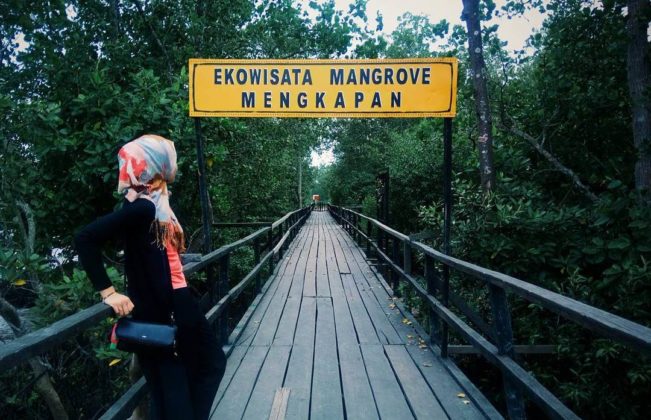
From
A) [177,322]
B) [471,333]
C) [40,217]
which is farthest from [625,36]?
[40,217]

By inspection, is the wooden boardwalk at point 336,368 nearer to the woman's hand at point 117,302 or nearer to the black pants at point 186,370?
the black pants at point 186,370

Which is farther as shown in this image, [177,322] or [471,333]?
[471,333]

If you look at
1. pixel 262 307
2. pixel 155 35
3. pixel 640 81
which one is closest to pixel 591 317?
pixel 262 307

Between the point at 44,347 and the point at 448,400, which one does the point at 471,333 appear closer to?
the point at 448,400

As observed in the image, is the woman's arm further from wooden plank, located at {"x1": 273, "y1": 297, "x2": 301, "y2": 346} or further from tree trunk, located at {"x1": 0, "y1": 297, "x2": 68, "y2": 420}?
tree trunk, located at {"x1": 0, "y1": 297, "x2": 68, "y2": 420}

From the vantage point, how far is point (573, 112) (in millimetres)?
8984

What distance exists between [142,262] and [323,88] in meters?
3.17

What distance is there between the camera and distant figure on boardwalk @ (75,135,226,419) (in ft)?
5.98

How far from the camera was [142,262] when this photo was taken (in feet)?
6.34

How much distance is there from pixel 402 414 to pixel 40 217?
19.5 ft

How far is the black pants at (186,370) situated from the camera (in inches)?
79.1

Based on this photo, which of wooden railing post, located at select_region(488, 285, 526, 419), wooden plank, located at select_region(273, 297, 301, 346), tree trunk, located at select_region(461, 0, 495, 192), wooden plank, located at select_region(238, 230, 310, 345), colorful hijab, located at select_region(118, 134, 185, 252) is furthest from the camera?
tree trunk, located at select_region(461, 0, 495, 192)

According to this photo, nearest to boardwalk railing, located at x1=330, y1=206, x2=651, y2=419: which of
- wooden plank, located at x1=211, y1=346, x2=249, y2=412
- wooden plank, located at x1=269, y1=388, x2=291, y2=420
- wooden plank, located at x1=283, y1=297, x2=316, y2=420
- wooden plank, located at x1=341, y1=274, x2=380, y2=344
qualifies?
wooden plank, located at x1=341, y1=274, x2=380, y2=344

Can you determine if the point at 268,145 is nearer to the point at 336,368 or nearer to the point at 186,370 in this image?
the point at 336,368
